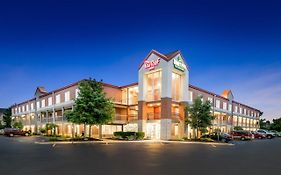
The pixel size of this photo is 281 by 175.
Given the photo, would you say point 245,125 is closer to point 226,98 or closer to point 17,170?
point 226,98

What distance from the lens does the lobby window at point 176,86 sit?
42094 millimetres

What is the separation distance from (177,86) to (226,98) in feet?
88.6

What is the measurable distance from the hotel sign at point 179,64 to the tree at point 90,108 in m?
13.2

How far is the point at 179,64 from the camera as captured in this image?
41656mm

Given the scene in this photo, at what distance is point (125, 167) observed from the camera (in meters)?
11.5

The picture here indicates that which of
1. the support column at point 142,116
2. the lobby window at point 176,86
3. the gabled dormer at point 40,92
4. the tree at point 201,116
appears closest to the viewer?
the tree at point 201,116

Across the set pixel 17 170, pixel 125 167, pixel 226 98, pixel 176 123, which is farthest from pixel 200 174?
pixel 226 98

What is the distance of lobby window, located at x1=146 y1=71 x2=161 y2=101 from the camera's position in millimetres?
42147

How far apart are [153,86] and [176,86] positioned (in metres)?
3.95

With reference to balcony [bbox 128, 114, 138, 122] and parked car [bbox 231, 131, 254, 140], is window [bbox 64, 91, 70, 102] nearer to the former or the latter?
balcony [bbox 128, 114, 138, 122]

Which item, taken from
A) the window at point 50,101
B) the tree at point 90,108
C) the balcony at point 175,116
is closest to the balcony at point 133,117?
the balcony at point 175,116

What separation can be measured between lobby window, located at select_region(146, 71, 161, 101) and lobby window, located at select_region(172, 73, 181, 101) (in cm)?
241

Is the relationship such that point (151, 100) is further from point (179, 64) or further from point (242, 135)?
point (242, 135)

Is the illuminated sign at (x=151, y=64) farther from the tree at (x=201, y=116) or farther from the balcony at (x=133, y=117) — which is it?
the tree at (x=201, y=116)
